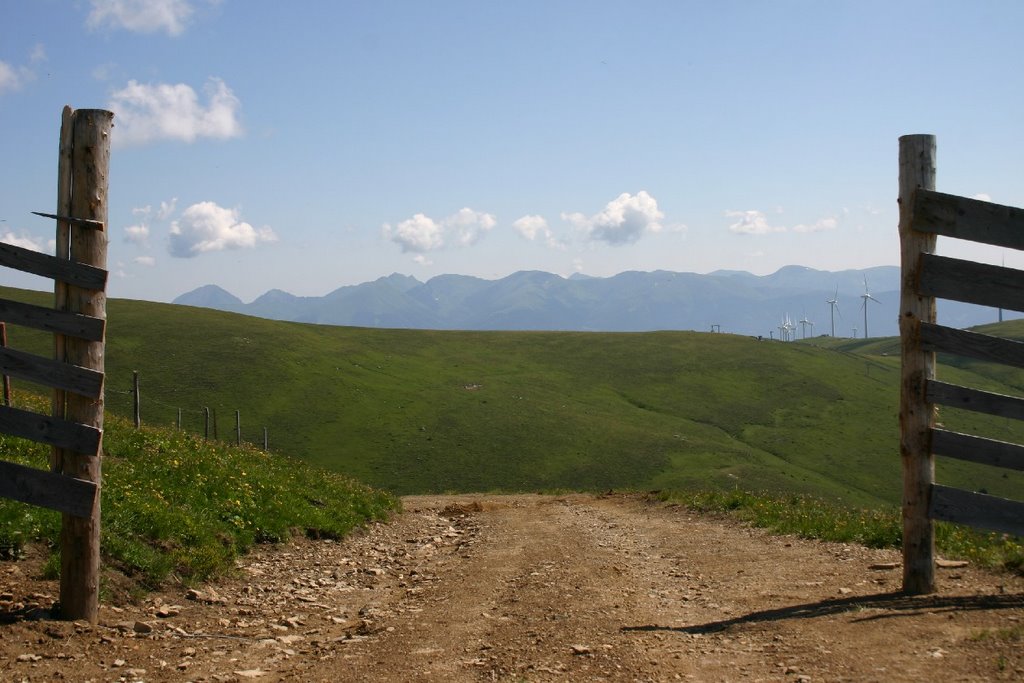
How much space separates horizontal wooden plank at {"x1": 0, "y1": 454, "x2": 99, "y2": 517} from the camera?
31.2ft

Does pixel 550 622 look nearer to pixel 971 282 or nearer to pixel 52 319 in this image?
pixel 971 282

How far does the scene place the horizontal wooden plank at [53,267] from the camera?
9.58 m

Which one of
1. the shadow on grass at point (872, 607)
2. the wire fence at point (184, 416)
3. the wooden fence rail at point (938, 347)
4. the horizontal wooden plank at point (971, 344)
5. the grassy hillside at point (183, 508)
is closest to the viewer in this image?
the shadow on grass at point (872, 607)

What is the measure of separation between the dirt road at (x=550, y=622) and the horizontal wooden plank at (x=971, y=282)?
360cm

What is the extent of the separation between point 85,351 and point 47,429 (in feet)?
3.26

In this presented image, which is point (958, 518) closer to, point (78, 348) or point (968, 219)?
point (968, 219)

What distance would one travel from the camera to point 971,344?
1048 cm

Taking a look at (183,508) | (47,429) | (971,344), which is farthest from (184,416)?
(971,344)

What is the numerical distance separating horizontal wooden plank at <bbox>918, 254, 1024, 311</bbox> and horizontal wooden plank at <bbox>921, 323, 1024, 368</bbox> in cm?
45

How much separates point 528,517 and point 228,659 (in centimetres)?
1532

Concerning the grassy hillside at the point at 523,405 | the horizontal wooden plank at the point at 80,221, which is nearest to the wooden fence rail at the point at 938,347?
the horizontal wooden plank at the point at 80,221

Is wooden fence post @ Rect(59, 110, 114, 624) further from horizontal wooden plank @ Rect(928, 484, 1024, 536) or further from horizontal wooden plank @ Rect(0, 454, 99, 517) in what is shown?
horizontal wooden plank @ Rect(928, 484, 1024, 536)

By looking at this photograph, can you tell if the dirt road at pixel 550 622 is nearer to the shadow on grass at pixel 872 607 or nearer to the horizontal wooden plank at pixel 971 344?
the shadow on grass at pixel 872 607

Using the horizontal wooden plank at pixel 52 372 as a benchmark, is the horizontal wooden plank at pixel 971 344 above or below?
above
